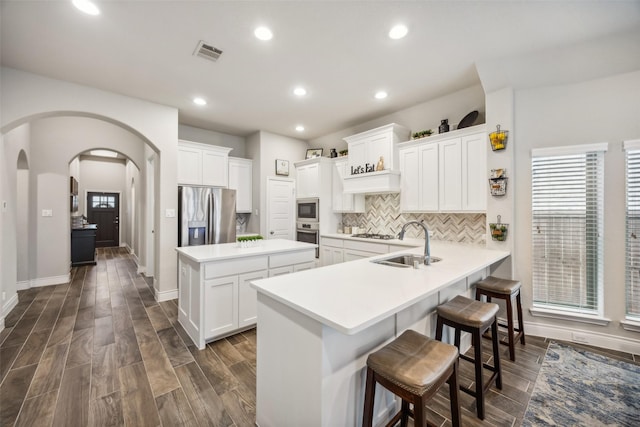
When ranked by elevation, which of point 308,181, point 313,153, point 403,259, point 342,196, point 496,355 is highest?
point 313,153

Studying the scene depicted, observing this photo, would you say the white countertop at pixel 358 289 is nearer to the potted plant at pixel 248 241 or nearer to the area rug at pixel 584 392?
the area rug at pixel 584 392

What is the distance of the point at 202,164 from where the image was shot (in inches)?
182

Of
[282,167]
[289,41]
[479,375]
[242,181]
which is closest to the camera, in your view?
[479,375]

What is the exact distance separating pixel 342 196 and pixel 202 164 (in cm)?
260

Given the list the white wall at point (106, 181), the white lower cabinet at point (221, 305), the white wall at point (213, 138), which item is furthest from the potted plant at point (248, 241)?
the white wall at point (106, 181)

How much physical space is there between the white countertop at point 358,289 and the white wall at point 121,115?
3058 mm

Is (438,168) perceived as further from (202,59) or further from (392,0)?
(202,59)

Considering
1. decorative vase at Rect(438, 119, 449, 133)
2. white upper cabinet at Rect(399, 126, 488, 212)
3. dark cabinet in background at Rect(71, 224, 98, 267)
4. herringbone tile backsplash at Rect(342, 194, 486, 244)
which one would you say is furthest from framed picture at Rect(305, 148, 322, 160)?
dark cabinet in background at Rect(71, 224, 98, 267)

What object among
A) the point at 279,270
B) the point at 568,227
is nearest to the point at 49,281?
the point at 279,270

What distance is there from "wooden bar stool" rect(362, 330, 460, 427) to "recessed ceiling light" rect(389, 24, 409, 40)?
8.00 ft

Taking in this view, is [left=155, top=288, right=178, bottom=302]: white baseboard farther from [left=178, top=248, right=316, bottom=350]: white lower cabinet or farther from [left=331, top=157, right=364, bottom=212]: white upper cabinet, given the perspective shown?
[left=331, top=157, right=364, bottom=212]: white upper cabinet

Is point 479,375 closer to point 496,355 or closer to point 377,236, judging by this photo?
point 496,355

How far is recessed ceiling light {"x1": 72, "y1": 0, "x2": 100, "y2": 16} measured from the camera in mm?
1998

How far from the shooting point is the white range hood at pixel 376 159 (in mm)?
3963
